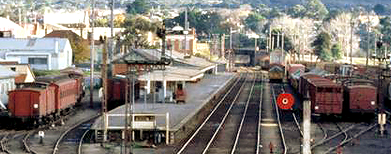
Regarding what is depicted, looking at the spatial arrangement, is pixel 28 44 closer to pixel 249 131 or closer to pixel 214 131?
pixel 214 131

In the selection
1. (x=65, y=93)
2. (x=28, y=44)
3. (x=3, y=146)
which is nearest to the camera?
(x=3, y=146)

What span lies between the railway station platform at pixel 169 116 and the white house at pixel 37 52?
22903 millimetres

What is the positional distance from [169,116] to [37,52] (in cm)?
4499

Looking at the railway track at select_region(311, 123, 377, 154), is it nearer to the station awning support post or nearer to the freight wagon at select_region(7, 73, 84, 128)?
the station awning support post

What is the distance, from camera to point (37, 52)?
88.1 metres

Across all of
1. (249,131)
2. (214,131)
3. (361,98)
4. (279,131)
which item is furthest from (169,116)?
(361,98)

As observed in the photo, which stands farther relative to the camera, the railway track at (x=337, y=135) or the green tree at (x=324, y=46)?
the green tree at (x=324, y=46)

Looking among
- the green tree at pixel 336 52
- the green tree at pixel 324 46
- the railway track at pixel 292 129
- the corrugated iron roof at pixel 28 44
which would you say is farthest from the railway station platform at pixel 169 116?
the green tree at pixel 336 52

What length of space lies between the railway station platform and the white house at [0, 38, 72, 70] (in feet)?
75.1

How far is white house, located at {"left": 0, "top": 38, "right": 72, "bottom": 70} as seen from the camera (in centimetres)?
8682

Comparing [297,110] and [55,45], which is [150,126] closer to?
[297,110]

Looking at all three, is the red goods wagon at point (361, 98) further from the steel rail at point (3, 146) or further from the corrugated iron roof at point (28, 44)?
the corrugated iron roof at point (28, 44)

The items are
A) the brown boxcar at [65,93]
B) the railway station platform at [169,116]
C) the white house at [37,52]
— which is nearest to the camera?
the railway station platform at [169,116]

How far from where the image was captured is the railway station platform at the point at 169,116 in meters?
38.1
